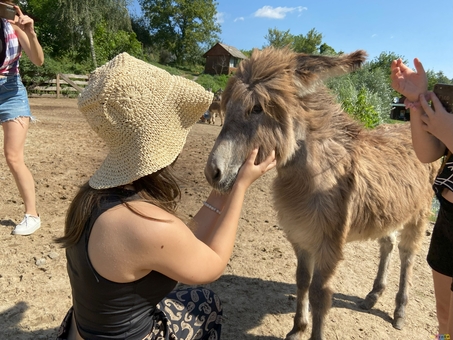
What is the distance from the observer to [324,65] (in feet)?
7.87

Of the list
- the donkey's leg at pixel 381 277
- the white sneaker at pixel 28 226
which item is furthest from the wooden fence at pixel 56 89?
the donkey's leg at pixel 381 277

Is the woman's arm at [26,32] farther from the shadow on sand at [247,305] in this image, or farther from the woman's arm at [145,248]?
the woman's arm at [145,248]

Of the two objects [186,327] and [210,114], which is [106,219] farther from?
[210,114]

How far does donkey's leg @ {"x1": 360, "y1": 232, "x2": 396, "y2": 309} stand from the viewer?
3496 mm

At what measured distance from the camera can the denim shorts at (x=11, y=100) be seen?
3662mm

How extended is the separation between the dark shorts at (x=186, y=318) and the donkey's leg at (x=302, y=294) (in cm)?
104

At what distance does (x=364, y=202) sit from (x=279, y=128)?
100 centimetres

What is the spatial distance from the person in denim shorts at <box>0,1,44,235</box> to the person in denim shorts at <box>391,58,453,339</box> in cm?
361

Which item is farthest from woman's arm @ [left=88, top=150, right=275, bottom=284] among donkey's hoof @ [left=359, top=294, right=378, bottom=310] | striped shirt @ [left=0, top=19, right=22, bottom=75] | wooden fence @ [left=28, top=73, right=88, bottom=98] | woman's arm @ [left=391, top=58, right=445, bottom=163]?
wooden fence @ [left=28, top=73, right=88, bottom=98]

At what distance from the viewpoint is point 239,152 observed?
2238 mm

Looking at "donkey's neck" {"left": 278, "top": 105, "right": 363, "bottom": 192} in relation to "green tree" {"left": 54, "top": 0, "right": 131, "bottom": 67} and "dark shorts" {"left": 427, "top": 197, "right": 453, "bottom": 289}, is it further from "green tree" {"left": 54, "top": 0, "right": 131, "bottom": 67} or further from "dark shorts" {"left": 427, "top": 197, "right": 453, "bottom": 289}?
"green tree" {"left": 54, "top": 0, "right": 131, "bottom": 67}

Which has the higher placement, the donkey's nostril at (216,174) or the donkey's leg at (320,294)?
the donkey's nostril at (216,174)

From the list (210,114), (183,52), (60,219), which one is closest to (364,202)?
(60,219)

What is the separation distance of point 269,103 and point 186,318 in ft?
4.69
